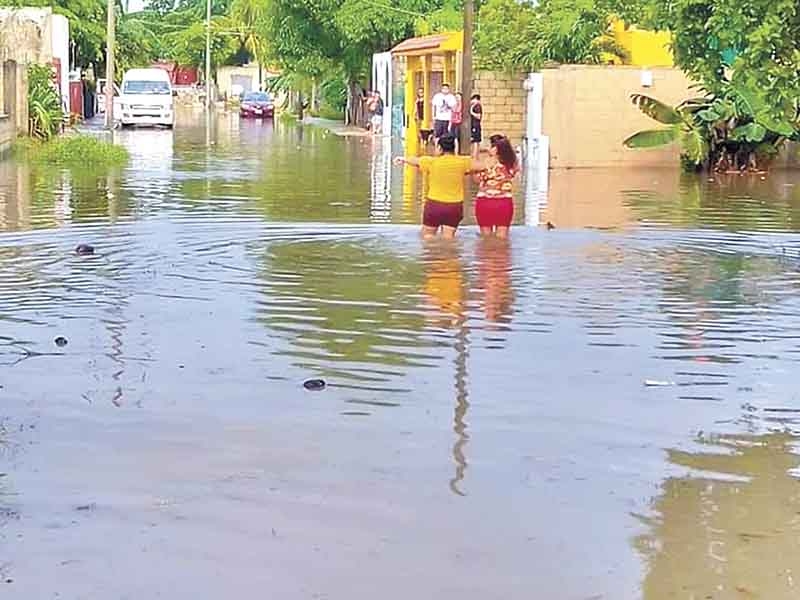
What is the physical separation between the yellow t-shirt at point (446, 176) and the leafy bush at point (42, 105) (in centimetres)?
1958

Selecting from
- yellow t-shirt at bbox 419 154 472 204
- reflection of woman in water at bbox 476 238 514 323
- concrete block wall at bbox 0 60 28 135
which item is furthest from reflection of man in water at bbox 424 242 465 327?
concrete block wall at bbox 0 60 28 135

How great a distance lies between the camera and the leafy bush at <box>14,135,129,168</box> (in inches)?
1124

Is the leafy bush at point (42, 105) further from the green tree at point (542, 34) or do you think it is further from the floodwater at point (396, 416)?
the floodwater at point (396, 416)

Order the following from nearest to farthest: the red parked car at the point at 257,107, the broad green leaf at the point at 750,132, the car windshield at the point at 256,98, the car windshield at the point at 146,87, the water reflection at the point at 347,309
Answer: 1. the water reflection at the point at 347,309
2. the broad green leaf at the point at 750,132
3. the car windshield at the point at 146,87
4. the red parked car at the point at 257,107
5. the car windshield at the point at 256,98

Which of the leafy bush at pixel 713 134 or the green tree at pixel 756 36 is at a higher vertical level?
the green tree at pixel 756 36

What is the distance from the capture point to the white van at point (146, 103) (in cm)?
4816

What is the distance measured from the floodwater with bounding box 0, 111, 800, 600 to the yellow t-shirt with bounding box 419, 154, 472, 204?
54cm

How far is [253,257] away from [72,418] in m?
6.72

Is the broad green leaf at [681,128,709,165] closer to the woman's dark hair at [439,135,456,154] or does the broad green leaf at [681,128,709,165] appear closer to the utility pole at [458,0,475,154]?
the utility pole at [458,0,475,154]

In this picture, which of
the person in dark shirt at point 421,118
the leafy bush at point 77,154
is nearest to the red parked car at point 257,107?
the person in dark shirt at point 421,118

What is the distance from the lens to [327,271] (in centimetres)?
1373

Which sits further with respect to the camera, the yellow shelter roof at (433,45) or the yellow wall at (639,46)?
the yellow shelter roof at (433,45)

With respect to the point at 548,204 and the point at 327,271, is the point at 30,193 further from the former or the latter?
the point at 327,271

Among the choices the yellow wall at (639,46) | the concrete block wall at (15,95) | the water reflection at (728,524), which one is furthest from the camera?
the yellow wall at (639,46)
